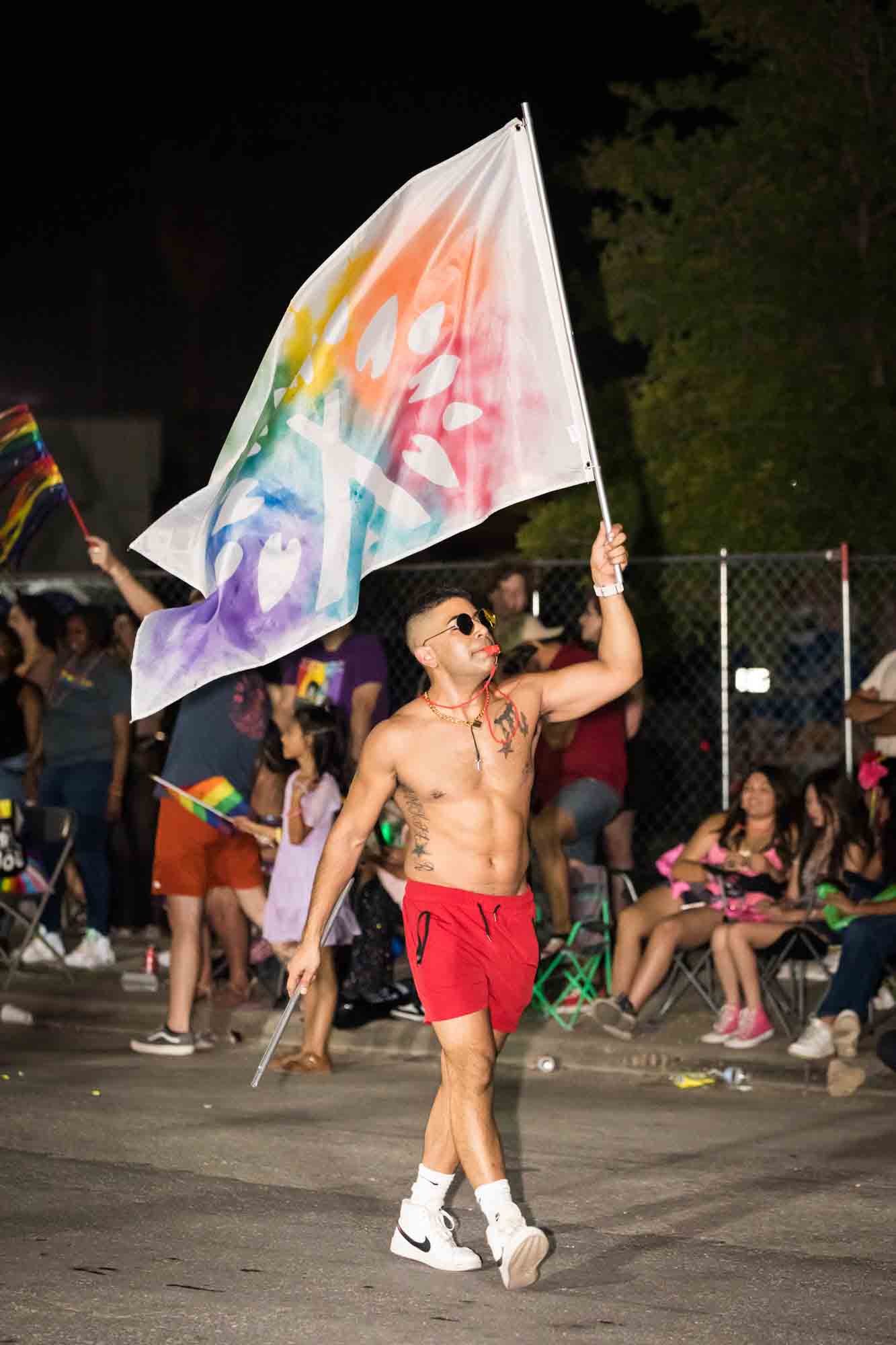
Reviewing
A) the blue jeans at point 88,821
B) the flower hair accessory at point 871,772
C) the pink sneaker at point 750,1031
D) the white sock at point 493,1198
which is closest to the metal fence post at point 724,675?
the flower hair accessory at point 871,772

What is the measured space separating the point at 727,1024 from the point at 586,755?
1902 mm

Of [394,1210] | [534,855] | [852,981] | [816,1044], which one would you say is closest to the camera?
[394,1210]

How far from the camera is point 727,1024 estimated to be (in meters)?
10.6

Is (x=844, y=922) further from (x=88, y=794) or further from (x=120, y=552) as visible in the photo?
(x=120, y=552)

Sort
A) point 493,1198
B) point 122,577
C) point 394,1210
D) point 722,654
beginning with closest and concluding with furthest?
1. point 493,1198
2. point 394,1210
3. point 122,577
4. point 722,654

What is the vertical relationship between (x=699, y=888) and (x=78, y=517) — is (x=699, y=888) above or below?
below

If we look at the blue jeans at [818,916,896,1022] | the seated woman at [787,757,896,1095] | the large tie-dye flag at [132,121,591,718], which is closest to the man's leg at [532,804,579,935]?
the seated woman at [787,757,896,1095]

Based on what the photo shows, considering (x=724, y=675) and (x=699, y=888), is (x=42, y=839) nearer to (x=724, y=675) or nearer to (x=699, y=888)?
(x=699, y=888)

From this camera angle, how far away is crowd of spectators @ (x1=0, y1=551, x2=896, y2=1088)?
34.0 feet

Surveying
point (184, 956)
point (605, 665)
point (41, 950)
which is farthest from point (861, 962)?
point (41, 950)

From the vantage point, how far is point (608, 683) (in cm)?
637

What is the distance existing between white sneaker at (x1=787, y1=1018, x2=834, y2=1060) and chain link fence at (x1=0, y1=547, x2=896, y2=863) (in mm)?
3211

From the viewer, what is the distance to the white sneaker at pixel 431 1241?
20.2 feet

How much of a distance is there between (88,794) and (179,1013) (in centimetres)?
357
